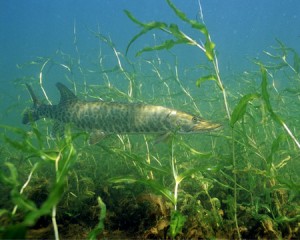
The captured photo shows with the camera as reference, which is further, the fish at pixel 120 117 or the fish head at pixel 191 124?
the fish at pixel 120 117

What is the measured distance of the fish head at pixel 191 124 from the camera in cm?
497

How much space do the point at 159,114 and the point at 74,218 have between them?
274cm

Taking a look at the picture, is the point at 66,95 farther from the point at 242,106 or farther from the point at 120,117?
the point at 242,106

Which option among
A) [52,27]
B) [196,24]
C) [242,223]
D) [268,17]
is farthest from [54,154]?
[268,17]

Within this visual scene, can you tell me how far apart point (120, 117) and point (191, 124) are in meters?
1.44

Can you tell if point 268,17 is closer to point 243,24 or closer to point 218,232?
point 243,24

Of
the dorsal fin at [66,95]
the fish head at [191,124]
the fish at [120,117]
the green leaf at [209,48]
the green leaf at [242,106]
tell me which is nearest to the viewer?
the green leaf at [242,106]

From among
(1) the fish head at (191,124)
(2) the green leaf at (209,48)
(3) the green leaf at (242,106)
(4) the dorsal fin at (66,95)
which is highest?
(4) the dorsal fin at (66,95)

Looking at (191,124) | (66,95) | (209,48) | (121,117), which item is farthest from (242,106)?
(66,95)

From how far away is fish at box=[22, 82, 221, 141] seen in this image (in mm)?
5266

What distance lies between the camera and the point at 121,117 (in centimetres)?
560

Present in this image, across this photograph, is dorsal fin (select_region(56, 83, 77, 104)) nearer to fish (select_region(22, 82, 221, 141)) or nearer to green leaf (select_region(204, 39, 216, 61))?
fish (select_region(22, 82, 221, 141))

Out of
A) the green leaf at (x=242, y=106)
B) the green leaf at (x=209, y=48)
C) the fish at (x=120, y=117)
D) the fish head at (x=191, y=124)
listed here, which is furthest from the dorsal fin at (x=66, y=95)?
the green leaf at (x=242, y=106)

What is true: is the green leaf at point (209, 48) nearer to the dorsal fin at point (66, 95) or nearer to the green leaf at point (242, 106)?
the green leaf at point (242, 106)
